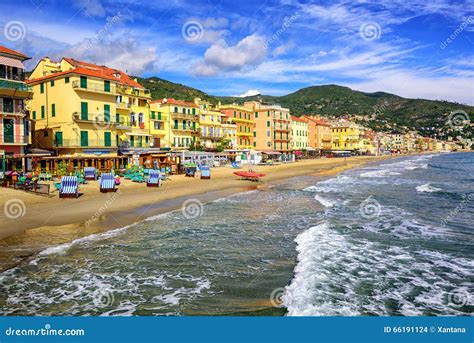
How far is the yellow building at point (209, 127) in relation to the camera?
66519 millimetres

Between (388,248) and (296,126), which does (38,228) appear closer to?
(388,248)

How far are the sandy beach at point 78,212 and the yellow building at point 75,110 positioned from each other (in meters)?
10.8

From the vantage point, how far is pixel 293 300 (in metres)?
8.64

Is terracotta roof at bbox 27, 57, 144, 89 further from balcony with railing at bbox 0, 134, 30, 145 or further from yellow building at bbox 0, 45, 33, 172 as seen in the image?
balcony with railing at bbox 0, 134, 30, 145

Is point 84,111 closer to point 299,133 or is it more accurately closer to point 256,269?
point 256,269

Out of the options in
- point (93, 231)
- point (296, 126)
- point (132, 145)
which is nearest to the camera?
point (93, 231)

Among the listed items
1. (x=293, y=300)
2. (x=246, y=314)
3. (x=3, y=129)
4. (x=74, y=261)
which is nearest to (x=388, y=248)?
(x=293, y=300)

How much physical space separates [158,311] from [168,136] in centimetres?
5304

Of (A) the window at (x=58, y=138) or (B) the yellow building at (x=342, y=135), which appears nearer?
(A) the window at (x=58, y=138)

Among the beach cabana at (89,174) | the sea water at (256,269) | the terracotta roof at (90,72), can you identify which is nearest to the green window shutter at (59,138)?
the terracotta roof at (90,72)

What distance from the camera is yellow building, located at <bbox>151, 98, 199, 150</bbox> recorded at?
59156 mm

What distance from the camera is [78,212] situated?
63.8ft

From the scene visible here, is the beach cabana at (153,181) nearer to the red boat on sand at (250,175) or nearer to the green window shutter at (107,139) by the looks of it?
the red boat on sand at (250,175)

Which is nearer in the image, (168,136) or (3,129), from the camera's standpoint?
(3,129)
